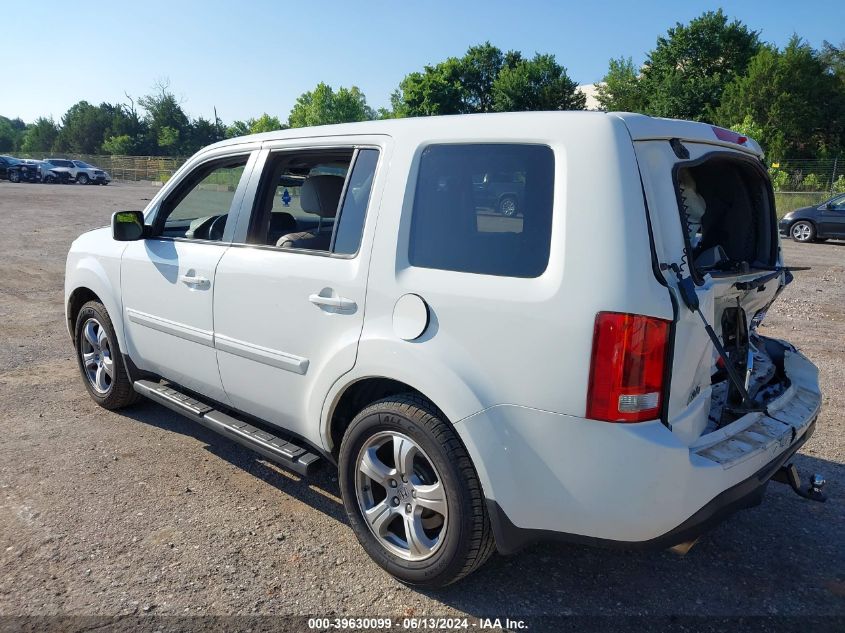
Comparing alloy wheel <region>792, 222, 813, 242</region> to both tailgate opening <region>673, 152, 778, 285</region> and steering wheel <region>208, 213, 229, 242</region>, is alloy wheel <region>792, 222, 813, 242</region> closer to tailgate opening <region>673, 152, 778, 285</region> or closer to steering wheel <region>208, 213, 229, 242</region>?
tailgate opening <region>673, 152, 778, 285</region>

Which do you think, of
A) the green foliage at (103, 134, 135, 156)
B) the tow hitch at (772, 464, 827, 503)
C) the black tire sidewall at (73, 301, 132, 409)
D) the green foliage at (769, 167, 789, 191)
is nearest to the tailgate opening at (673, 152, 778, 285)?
the tow hitch at (772, 464, 827, 503)

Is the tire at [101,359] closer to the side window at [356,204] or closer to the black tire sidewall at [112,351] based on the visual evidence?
the black tire sidewall at [112,351]

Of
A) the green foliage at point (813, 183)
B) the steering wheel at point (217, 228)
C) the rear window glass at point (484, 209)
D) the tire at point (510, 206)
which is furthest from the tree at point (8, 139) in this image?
the tire at point (510, 206)

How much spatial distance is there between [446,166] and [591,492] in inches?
55.8

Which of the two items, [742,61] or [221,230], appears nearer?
[221,230]

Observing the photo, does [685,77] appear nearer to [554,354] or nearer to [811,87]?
[811,87]

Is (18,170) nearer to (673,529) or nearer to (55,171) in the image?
(55,171)

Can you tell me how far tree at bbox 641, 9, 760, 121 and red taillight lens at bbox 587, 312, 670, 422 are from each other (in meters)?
53.3

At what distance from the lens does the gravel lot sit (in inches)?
111

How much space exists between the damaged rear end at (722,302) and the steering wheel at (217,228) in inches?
93.9

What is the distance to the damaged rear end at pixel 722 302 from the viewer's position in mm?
2408

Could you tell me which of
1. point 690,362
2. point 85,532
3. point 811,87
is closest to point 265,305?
point 85,532

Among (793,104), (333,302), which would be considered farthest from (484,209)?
(793,104)

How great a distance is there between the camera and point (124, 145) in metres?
84.3
